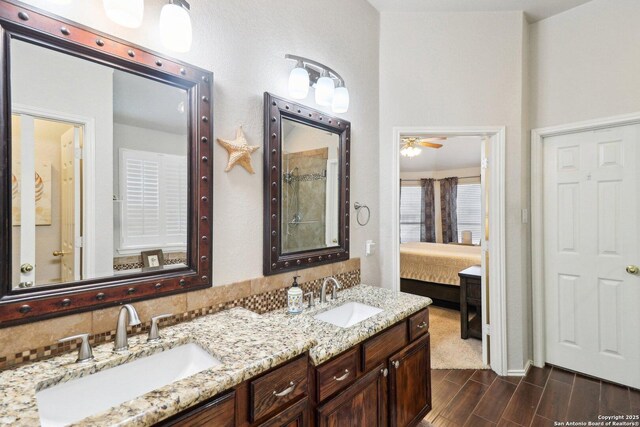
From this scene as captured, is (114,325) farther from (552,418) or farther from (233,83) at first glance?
(552,418)

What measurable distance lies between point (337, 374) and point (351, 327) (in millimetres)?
211

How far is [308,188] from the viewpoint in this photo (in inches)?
77.0

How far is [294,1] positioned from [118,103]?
124cm

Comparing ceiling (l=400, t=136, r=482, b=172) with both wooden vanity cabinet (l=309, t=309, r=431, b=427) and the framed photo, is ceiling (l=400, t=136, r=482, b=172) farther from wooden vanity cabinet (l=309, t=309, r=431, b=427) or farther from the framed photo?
the framed photo

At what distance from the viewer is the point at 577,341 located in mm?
2602

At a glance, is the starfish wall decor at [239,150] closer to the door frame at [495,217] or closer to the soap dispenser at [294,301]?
the soap dispenser at [294,301]

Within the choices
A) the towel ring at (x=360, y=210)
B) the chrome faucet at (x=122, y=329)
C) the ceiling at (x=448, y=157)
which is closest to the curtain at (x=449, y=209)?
the ceiling at (x=448, y=157)

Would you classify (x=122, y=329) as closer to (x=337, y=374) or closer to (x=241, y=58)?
(x=337, y=374)

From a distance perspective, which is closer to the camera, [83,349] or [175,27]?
[83,349]

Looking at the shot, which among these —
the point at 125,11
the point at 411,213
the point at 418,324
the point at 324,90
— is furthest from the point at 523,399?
the point at 411,213

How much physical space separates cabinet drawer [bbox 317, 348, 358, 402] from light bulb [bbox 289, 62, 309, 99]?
1.36 m

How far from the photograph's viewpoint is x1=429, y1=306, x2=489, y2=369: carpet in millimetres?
2779

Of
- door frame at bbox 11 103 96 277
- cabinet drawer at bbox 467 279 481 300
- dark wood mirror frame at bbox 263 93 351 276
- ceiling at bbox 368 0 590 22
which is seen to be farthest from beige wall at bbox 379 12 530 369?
door frame at bbox 11 103 96 277

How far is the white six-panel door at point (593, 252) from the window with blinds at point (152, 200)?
9.50ft
